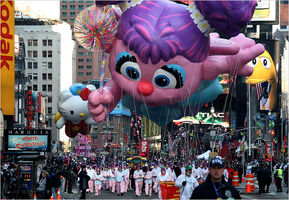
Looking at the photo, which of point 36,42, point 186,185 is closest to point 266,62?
point 186,185

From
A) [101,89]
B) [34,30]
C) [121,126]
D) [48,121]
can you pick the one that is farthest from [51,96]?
[101,89]

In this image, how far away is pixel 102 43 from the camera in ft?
71.9

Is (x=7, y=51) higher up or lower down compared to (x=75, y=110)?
higher up

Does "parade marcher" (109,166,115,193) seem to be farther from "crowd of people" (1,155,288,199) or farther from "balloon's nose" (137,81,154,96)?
"balloon's nose" (137,81,154,96)

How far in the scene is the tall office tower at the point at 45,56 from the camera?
142 m

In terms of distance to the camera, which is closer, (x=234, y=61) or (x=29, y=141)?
(x=234, y=61)

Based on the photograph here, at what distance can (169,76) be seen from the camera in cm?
2081

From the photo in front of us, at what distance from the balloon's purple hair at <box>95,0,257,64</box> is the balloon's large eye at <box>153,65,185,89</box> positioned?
0.36 meters

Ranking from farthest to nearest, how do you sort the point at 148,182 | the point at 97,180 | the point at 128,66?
the point at 97,180
the point at 148,182
the point at 128,66

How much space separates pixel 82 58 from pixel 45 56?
46.3 metres

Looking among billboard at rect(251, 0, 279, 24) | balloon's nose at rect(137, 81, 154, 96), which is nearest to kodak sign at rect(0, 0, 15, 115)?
balloon's nose at rect(137, 81, 154, 96)

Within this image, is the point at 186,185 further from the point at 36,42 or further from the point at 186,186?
the point at 36,42

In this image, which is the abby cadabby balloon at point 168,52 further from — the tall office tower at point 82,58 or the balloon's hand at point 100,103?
the tall office tower at point 82,58

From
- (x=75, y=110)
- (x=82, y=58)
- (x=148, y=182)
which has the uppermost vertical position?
(x=82, y=58)
